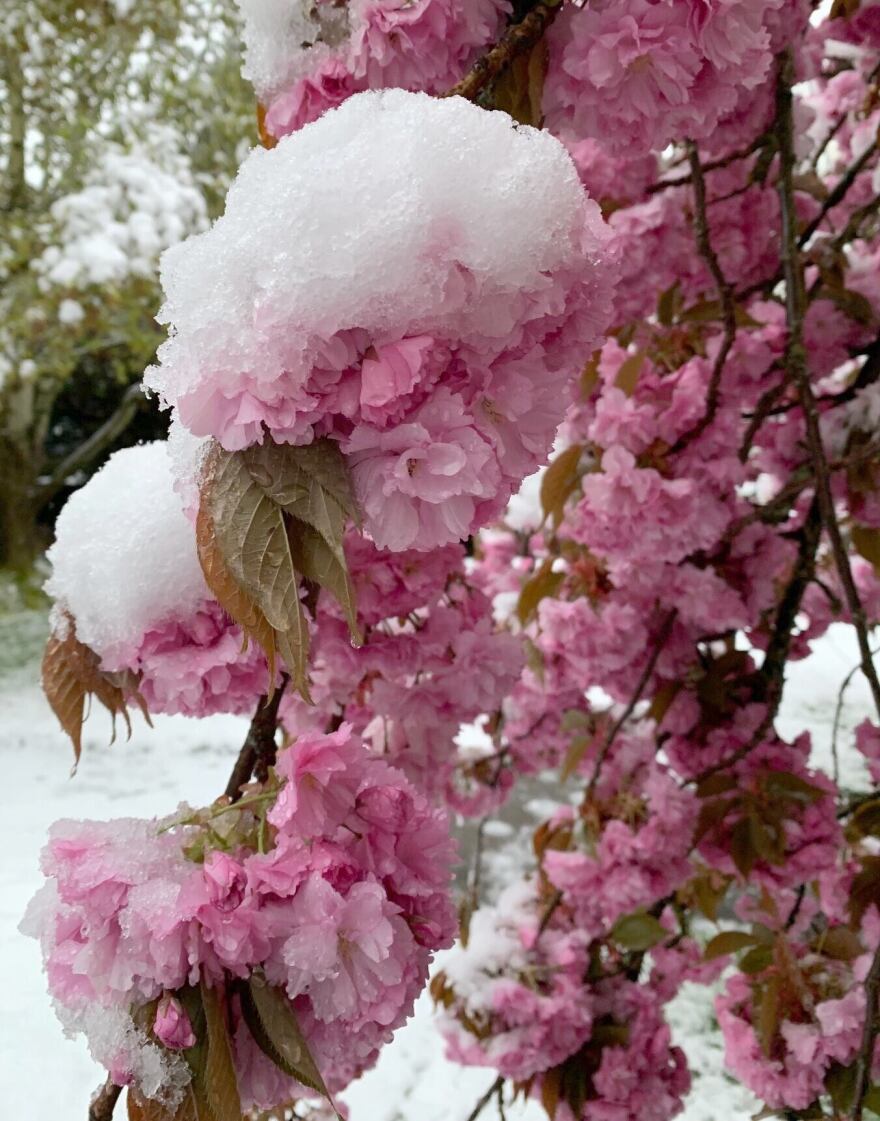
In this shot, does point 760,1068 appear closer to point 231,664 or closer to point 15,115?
point 231,664

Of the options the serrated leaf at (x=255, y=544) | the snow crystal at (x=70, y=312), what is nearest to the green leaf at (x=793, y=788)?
the serrated leaf at (x=255, y=544)

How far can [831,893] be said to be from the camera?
92 centimetres

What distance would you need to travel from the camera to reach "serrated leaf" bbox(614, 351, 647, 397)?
2.67 feet

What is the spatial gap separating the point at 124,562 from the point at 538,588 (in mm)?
545

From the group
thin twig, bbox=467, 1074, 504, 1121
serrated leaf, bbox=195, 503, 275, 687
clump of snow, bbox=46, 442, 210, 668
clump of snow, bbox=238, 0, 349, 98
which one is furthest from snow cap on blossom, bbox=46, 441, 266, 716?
thin twig, bbox=467, 1074, 504, 1121

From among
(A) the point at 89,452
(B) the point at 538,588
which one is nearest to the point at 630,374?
(B) the point at 538,588

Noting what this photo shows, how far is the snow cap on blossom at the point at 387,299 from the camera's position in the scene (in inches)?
10.8

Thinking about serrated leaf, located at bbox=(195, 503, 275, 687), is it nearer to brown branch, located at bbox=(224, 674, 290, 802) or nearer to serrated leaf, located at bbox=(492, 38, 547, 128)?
brown branch, located at bbox=(224, 674, 290, 802)

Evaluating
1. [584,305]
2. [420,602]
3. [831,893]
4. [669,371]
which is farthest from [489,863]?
[584,305]

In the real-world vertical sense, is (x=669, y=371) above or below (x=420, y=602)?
above

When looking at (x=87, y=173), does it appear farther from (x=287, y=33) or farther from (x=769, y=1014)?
(x=769, y=1014)

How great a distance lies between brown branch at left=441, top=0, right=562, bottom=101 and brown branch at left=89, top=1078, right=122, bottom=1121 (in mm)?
422

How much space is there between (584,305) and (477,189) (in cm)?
6

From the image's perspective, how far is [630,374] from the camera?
814 millimetres
